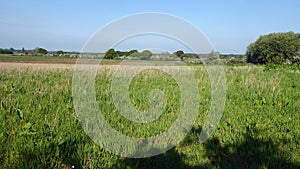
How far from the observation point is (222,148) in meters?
3.46

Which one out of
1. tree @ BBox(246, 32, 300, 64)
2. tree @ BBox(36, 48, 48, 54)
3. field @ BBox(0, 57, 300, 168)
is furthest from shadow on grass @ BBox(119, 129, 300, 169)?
tree @ BBox(36, 48, 48, 54)

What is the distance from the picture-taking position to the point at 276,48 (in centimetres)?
5312

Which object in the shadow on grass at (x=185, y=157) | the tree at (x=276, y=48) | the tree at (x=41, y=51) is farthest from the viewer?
the tree at (x=41, y=51)

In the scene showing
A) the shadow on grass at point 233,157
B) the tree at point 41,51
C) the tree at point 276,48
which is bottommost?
the shadow on grass at point 233,157

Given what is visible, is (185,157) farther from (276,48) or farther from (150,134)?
(276,48)

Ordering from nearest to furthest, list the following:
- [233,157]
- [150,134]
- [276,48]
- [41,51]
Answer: [233,157] < [150,134] < [276,48] < [41,51]

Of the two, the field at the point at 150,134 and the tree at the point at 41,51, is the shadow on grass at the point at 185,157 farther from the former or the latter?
the tree at the point at 41,51

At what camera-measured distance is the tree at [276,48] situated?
5184 cm

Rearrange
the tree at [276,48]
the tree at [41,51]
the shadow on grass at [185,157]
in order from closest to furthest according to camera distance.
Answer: the shadow on grass at [185,157] → the tree at [276,48] → the tree at [41,51]

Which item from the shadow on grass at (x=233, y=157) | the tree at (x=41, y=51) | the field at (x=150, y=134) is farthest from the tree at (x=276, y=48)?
the shadow on grass at (x=233, y=157)

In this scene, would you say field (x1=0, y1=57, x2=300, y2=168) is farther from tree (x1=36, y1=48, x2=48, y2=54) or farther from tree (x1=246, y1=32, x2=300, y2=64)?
tree (x1=36, y1=48, x2=48, y2=54)

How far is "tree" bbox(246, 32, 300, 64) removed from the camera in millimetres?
51844

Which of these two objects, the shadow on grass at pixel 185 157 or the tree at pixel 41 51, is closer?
the shadow on grass at pixel 185 157

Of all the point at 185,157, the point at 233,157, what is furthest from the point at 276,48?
the point at 185,157
